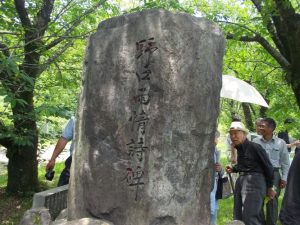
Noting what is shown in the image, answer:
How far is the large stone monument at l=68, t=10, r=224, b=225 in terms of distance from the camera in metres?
3.84

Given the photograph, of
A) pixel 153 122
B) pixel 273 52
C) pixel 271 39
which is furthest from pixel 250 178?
pixel 271 39

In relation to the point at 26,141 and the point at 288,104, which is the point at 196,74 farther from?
the point at 288,104

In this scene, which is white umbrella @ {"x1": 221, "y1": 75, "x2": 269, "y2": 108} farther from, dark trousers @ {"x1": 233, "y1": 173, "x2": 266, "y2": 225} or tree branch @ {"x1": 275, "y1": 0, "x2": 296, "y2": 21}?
dark trousers @ {"x1": 233, "y1": 173, "x2": 266, "y2": 225}

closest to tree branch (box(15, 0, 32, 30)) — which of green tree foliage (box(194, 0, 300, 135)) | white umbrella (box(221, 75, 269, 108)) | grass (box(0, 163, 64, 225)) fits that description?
grass (box(0, 163, 64, 225))

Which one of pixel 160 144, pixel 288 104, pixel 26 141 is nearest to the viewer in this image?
pixel 160 144

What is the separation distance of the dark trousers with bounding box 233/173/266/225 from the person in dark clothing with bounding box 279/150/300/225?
83.0 inches

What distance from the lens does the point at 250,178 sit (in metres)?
5.38

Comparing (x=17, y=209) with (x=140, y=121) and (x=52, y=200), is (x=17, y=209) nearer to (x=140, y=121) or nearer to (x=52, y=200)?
(x=52, y=200)

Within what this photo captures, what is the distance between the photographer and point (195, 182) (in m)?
3.93

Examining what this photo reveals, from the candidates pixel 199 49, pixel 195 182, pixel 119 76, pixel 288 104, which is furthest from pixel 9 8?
pixel 288 104

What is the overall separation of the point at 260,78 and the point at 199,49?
8.65 metres

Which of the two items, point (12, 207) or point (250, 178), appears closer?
point (250, 178)

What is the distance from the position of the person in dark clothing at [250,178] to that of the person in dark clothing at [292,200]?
2.11 meters

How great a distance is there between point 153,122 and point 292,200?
1400 millimetres
